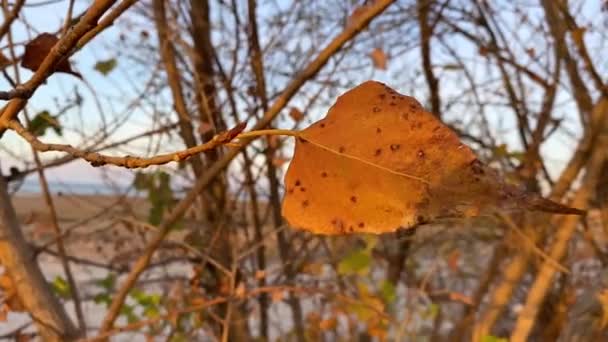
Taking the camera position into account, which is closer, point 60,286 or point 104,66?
point 104,66

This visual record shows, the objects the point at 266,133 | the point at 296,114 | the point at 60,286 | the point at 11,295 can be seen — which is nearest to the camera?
the point at 266,133

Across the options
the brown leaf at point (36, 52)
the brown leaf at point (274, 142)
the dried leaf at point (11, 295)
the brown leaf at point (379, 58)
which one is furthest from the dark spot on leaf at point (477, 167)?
the brown leaf at point (379, 58)

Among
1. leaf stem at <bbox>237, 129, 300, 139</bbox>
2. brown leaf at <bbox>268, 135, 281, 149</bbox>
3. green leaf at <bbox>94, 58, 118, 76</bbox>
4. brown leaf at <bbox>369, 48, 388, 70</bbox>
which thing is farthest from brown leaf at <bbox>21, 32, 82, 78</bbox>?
brown leaf at <bbox>369, 48, 388, 70</bbox>

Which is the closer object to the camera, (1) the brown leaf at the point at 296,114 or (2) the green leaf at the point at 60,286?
(2) the green leaf at the point at 60,286

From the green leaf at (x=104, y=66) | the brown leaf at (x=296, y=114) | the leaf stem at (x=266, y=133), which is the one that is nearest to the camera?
the leaf stem at (x=266, y=133)

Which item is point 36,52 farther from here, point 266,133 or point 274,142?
point 274,142

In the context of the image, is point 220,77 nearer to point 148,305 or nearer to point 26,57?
point 148,305

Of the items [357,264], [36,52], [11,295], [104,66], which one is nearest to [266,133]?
[36,52]

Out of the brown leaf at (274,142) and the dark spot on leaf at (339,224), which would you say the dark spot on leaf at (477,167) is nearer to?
the dark spot on leaf at (339,224)

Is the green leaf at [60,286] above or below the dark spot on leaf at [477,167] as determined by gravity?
below
